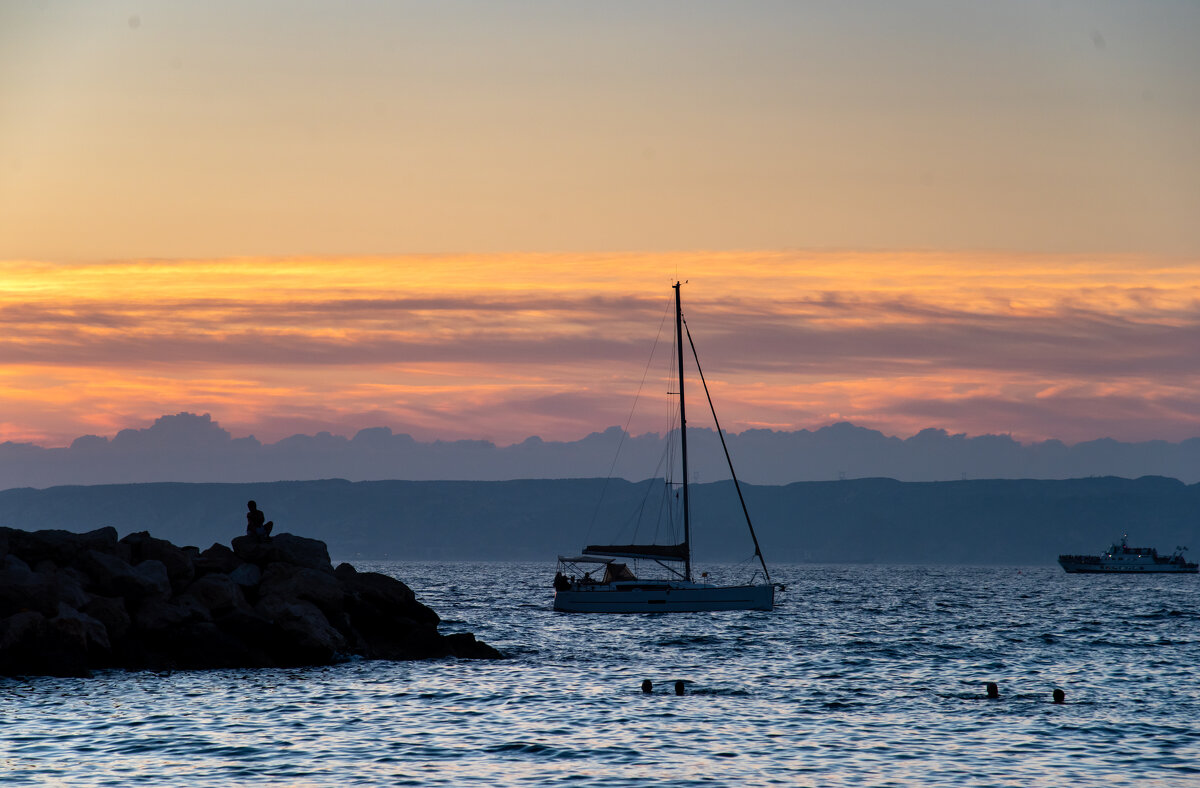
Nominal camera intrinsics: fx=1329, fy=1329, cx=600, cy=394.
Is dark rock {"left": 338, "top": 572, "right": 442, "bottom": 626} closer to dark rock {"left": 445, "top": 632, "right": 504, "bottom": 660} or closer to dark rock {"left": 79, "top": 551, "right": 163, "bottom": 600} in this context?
dark rock {"left": 445, "top": 632, "right": 504, "bottom": 660}

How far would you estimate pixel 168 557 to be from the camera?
1647 inches

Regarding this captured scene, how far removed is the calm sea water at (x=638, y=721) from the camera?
23375mm

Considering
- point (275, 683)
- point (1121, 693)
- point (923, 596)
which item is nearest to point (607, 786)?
point (275, 683)

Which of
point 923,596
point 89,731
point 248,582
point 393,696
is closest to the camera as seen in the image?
point 89,731

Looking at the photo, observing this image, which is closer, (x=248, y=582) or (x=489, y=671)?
(x=489, y=671)

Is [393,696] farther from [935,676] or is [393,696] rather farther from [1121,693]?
[1121,693]

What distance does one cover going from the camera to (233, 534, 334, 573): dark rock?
44.5m

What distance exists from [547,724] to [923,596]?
8678 centimetres

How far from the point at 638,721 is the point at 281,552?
19.4m

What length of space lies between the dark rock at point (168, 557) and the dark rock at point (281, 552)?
224 cm

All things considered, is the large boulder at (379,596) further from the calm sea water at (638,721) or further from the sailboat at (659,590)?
the sailboat at (659,590)

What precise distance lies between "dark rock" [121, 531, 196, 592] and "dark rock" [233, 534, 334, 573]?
2235 mm

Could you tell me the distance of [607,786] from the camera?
73.2 feet

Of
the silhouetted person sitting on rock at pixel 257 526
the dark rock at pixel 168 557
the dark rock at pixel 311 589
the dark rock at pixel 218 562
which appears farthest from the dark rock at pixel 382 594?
the dark rock at pixel 168 557
